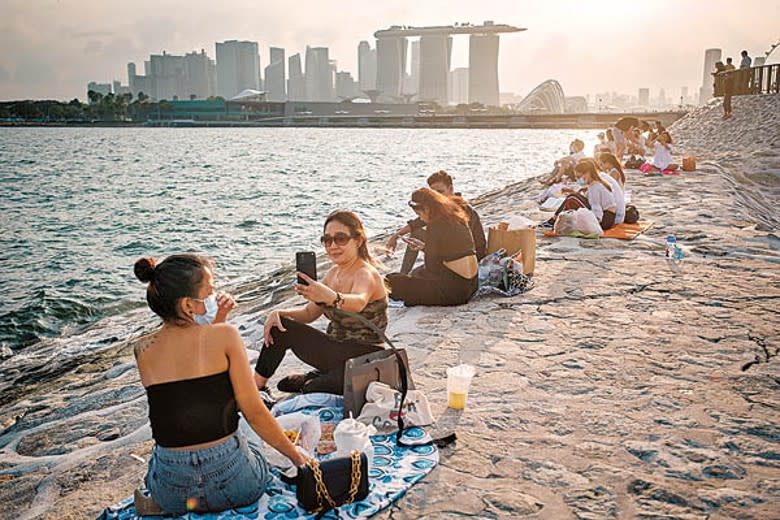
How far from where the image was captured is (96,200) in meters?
32.7

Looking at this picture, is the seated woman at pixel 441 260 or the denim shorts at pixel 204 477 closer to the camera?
the denim shorts at pixel 204 477

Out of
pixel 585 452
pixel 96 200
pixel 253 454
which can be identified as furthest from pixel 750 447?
pixel 96 200

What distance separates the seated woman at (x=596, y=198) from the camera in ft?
33.9

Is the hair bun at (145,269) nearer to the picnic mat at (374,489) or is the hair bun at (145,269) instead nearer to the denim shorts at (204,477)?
the denim shorts at (204,477)

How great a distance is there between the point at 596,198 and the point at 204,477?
8449mm

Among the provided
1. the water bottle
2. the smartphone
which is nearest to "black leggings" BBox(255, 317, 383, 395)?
the smartphone

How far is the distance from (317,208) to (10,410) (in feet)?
73.3

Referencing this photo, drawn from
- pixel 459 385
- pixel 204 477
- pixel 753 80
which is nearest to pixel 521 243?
pixel 459 385

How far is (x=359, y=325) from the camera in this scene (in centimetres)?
473

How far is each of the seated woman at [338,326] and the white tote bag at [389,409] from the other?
0.38m

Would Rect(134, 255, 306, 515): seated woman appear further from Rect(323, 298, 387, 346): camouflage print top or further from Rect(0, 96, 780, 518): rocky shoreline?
Rect(323, 298, 387, 346): camouflage print top

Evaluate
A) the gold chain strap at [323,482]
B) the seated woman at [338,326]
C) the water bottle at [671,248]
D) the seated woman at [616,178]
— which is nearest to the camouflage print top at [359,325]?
the seated woman at [338,326]

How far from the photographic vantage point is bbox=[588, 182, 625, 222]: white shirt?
10367 mm

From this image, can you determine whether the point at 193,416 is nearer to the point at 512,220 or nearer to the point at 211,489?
the point at 211,489
